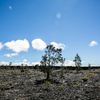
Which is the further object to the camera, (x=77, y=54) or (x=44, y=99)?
(x=77, y=54)

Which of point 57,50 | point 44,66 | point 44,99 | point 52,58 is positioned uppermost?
point 57,50

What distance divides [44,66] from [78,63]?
18842 millimetres

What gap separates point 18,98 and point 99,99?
25.6ft

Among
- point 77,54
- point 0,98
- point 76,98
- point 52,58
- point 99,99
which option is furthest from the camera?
point 77,54

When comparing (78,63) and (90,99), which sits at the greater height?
(78,63)

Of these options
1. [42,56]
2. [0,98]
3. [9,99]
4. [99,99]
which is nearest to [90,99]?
[99,99]

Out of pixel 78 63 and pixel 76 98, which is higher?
pixel 78 63

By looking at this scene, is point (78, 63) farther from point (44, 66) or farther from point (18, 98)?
point (18, 98)

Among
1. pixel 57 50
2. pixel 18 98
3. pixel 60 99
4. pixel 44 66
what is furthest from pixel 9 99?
pixel 57 50

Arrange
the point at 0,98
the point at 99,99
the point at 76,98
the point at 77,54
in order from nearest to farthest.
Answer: the point at 99,99, the point at 76,98, the point at 0,98, the point at 77,54

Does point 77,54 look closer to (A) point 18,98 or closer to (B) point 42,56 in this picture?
(B) point 42,56

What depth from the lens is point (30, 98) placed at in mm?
8930

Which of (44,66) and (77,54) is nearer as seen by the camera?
(44,66)

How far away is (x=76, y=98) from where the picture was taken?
8.45 m
